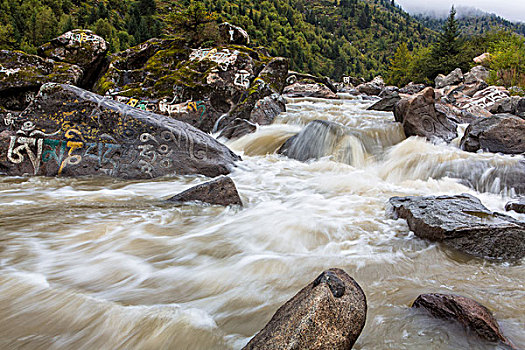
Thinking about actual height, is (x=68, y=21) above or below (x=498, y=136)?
above

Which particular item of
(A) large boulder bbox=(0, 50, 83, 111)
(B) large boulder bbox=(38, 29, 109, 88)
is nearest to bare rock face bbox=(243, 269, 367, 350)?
(A) large boulder bbox=(0, 50, 83, 111)

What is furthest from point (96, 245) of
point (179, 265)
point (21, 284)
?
point (179, 265)

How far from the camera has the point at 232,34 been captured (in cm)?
1548

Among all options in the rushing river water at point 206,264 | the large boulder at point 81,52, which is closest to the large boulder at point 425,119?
the rushing river water at point 206,264

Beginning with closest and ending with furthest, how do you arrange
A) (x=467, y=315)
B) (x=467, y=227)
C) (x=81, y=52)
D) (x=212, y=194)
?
(x=467, y=315)
(x=467, y=227)
(x=212, y=194)
(x=81, y=52)

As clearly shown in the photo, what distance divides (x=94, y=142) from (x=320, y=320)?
6385mm

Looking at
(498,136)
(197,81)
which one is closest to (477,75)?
(498,136)

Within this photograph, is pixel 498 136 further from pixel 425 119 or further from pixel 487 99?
pixel 487 99

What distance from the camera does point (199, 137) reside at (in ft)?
22.5

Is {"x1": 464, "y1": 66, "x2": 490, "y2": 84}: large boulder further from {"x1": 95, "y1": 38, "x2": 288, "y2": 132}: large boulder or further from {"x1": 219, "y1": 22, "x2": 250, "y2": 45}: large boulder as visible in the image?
{"x1": 219, "y1": 22, "x2": 250, "y2": 45}: large boulder

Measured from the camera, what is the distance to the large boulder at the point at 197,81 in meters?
12.1

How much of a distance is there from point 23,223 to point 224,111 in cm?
939

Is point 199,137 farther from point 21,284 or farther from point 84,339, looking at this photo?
point 84,339

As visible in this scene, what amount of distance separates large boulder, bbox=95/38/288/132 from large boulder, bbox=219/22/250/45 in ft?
6.61
